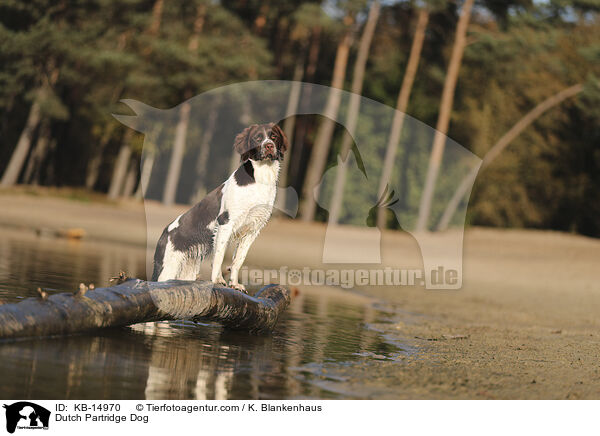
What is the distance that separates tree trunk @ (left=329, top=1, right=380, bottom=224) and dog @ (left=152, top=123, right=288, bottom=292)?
105 ft

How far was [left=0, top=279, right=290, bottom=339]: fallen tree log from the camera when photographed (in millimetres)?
7238

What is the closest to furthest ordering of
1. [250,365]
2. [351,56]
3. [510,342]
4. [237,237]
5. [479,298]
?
[250,365] → [237,237] → [510,342] → [479,298] → [351,56]

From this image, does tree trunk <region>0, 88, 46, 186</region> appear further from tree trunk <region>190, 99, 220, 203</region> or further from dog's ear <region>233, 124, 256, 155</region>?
dog's ear <region>233, 124, 256, 155</region>

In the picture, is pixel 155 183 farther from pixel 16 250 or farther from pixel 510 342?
pixel 510 342

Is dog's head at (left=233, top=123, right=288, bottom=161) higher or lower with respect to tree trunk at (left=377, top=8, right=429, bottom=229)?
lower

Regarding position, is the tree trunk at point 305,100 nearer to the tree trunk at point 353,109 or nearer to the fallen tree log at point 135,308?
the tree trunk at point 353,109

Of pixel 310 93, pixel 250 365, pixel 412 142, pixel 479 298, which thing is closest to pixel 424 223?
pixel 412 142

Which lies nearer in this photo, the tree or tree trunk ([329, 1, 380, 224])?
the tree

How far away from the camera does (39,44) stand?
1767 inches
